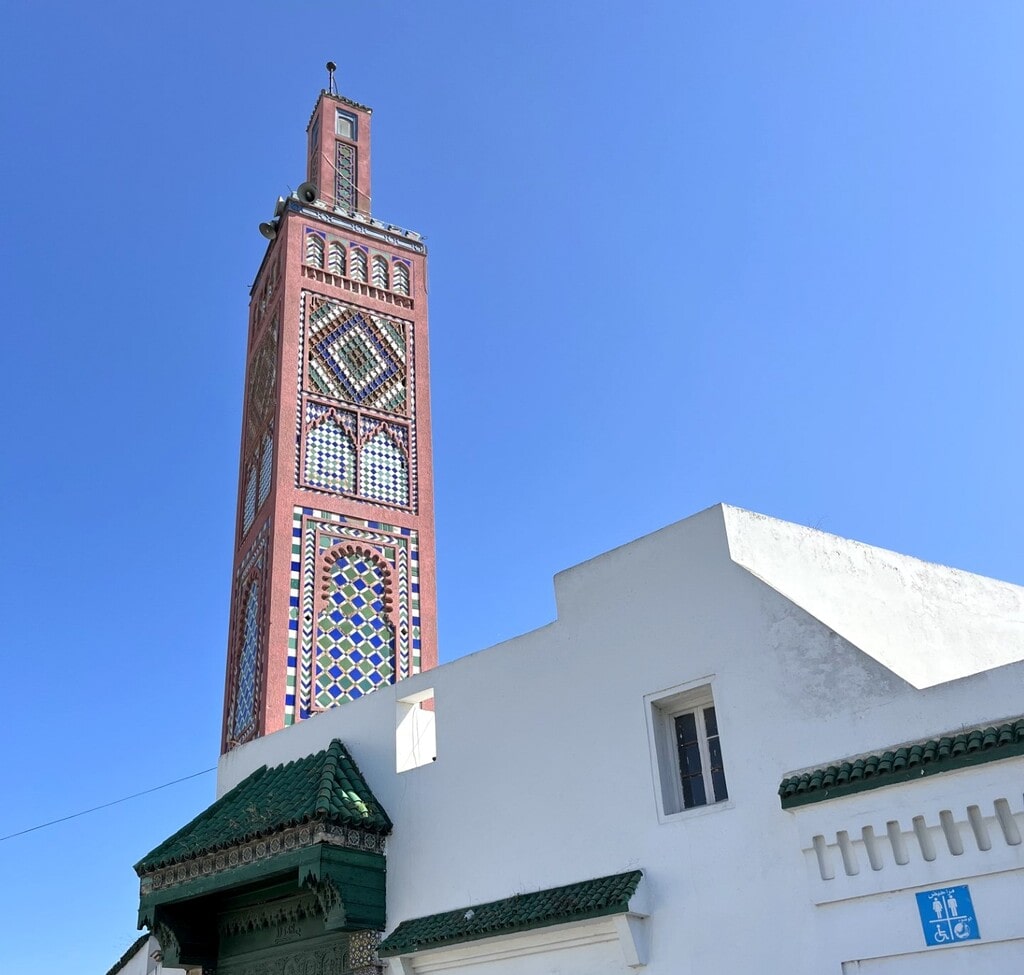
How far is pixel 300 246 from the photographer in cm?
1523

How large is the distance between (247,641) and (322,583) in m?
1.19

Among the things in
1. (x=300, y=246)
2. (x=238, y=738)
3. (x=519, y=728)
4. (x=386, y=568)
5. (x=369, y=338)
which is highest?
(x=300, y=246)

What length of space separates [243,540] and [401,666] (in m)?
2.81

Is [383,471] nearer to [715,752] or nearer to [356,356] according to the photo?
[356,356]

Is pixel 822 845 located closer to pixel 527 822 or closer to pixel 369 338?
pixel 527 822

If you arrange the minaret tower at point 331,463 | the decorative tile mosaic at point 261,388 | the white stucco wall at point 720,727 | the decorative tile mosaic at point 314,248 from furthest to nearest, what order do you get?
the decorative tile mosaic at point 314,248
the decorative tile mosaic at point 261,388
the minaret tower at point 331,463
the white stucco wall at point 720,727

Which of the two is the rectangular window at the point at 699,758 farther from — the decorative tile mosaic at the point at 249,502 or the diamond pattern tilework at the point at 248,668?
the decorative tile mosaic at the point at 249,502

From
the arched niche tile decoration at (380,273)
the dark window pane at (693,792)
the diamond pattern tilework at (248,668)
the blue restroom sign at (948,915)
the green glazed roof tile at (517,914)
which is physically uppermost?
the arched niche tile decoration at (380,273)

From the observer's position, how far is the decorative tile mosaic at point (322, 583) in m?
12.4

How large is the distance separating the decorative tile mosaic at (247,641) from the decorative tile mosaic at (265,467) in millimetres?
495

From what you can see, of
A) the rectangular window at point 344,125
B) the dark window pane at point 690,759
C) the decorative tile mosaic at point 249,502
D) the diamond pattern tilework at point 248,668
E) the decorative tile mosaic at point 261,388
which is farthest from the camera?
the rectangular window at point 344,125

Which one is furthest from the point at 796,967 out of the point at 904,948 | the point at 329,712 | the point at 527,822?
the point at 329,712

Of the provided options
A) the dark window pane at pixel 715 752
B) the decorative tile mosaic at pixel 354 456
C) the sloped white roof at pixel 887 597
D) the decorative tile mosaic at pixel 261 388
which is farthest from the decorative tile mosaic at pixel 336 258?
the dark window pane at pixel 715 752

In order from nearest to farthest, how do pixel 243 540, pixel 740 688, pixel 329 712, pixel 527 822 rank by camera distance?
pixel 740 688 < pixel 527 822 < pixel 329 712 < pixel 243 540
